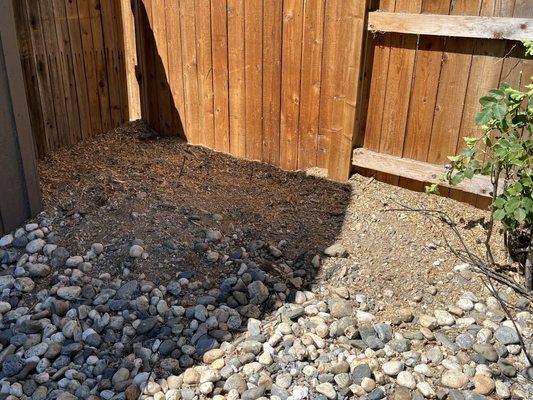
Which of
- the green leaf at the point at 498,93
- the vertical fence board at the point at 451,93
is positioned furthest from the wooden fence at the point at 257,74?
the green leaf at the point at 498,93

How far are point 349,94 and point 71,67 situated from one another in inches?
80.0

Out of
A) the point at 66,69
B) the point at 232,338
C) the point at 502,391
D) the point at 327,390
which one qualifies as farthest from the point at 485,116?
the point at 66,69

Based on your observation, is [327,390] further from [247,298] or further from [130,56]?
[130,56]

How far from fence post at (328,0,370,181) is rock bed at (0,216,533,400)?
0.97m

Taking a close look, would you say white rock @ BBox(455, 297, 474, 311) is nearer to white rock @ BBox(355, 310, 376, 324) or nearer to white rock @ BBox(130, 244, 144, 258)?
white rock @ BBox(355, 310, 376, 324)

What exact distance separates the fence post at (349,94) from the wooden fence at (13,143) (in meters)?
1.90

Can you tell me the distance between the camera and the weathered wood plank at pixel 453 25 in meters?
2.94

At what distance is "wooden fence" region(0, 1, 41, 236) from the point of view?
2973 mm

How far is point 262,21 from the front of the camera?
385 cm

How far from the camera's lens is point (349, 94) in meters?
3.58

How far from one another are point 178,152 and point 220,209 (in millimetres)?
1047

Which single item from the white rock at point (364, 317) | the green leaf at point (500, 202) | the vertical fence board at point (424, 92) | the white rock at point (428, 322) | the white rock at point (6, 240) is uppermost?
the vertical fence board at point (424, 92)

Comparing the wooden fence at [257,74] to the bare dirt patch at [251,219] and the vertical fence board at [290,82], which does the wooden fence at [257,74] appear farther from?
the bare dirt patch at [251,219]

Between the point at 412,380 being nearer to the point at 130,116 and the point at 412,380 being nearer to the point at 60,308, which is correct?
the point at 60,308
